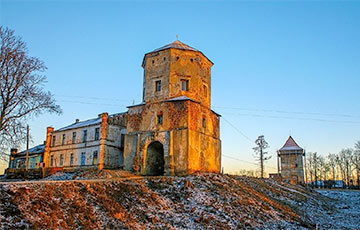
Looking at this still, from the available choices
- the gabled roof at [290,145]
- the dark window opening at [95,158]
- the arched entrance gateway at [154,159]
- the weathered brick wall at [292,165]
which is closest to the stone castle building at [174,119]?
the arched entrance gateway at [154,159]

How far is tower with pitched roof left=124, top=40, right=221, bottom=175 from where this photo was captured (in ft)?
78.4

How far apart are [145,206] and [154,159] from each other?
37.8 ft

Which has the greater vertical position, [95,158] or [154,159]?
[95,158]

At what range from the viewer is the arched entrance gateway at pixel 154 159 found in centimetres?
2538

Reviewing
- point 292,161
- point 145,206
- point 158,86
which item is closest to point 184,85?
point 158,86

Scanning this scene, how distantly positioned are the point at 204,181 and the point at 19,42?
1376cm

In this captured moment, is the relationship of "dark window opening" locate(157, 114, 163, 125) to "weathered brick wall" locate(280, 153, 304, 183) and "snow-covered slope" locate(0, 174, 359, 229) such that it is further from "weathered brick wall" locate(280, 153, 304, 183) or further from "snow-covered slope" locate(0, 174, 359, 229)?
"weathered brick wall" locate(280, 153, 304, 183)

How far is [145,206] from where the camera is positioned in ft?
47.3

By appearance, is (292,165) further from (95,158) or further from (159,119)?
(159,119)

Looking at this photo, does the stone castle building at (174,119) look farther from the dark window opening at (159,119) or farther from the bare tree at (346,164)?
the bare tree at (346,164)

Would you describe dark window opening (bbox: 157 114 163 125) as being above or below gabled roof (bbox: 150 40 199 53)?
below

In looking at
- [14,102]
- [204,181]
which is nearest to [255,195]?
[204,181]

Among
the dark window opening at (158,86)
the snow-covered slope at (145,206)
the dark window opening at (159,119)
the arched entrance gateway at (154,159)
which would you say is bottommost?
the snow-covered slope at (145,206)

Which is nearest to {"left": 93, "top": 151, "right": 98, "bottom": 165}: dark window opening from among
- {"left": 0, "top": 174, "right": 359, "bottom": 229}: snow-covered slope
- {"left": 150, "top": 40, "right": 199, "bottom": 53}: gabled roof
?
{"left": 150, "top": 40, "right": 199, "bottom": 53}: gabled roof
